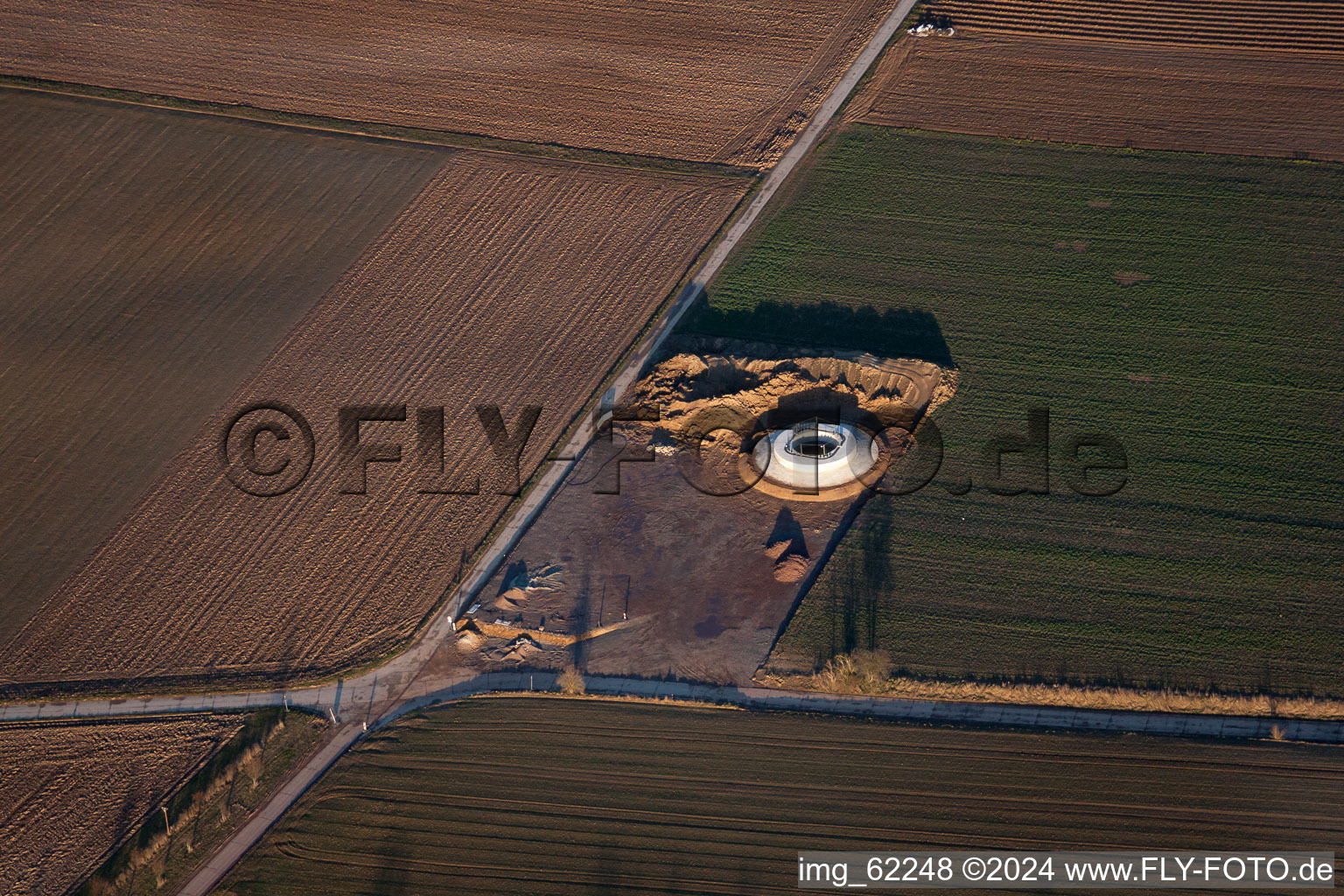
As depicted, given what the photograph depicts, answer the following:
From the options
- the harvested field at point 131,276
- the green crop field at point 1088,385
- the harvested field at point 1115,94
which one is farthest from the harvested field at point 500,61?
the green crop field at point 1088,385

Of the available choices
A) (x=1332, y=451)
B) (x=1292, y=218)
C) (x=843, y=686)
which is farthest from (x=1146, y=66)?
(x=843, y=686)

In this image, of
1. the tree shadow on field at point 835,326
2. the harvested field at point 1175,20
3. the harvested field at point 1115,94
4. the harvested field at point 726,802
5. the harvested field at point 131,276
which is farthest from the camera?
the harvested field at point 1175,20

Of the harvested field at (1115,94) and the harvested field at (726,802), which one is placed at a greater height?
the harvested field at (1115,94)

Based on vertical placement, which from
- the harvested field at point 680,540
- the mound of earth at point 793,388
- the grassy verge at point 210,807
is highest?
the mound of earth at point 793,388

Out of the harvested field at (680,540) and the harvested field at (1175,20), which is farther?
the harvested field at (1175,20)

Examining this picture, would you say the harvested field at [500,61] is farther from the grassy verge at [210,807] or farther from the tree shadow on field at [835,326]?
the grassy verge at [210,807]

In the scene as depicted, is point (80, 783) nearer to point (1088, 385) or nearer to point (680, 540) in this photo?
point (680, 540)
